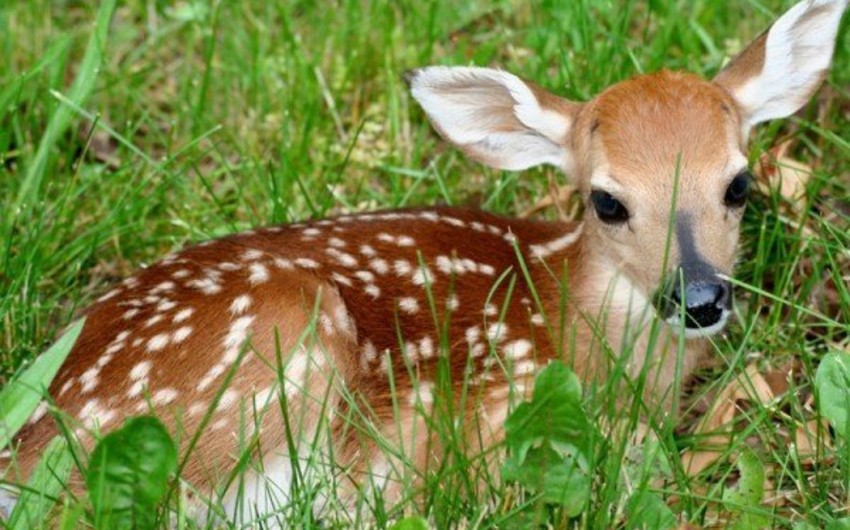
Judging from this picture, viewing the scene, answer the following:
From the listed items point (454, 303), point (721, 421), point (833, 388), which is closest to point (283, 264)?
point (454, 303)

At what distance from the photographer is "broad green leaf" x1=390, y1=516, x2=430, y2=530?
3078 mm

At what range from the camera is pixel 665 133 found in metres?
3.81

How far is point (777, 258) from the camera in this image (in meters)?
4.40

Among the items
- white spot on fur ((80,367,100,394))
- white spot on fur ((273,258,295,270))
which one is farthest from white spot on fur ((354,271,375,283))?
white spot on fur ((80,367,100,394))

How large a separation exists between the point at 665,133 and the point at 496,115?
58cm

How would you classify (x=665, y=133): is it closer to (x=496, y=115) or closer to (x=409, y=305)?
(x=496, y=115)

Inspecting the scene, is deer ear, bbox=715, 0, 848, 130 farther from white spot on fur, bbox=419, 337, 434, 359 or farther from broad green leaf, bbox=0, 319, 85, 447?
broad green leaf, bbox=0, 319, 85, 447

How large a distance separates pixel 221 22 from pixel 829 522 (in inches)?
127

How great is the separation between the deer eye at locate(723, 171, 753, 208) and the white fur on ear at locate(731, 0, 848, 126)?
338mm

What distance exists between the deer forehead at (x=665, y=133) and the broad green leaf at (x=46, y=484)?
1.44m

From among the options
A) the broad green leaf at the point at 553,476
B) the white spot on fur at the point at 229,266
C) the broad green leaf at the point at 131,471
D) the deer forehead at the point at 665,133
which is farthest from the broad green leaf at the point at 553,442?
the white spot on fur at the point at 229,266

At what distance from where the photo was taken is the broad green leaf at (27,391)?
3408mm

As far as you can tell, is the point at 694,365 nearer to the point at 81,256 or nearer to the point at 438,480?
the point at 438,480

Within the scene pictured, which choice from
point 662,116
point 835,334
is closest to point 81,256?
point 662,116
